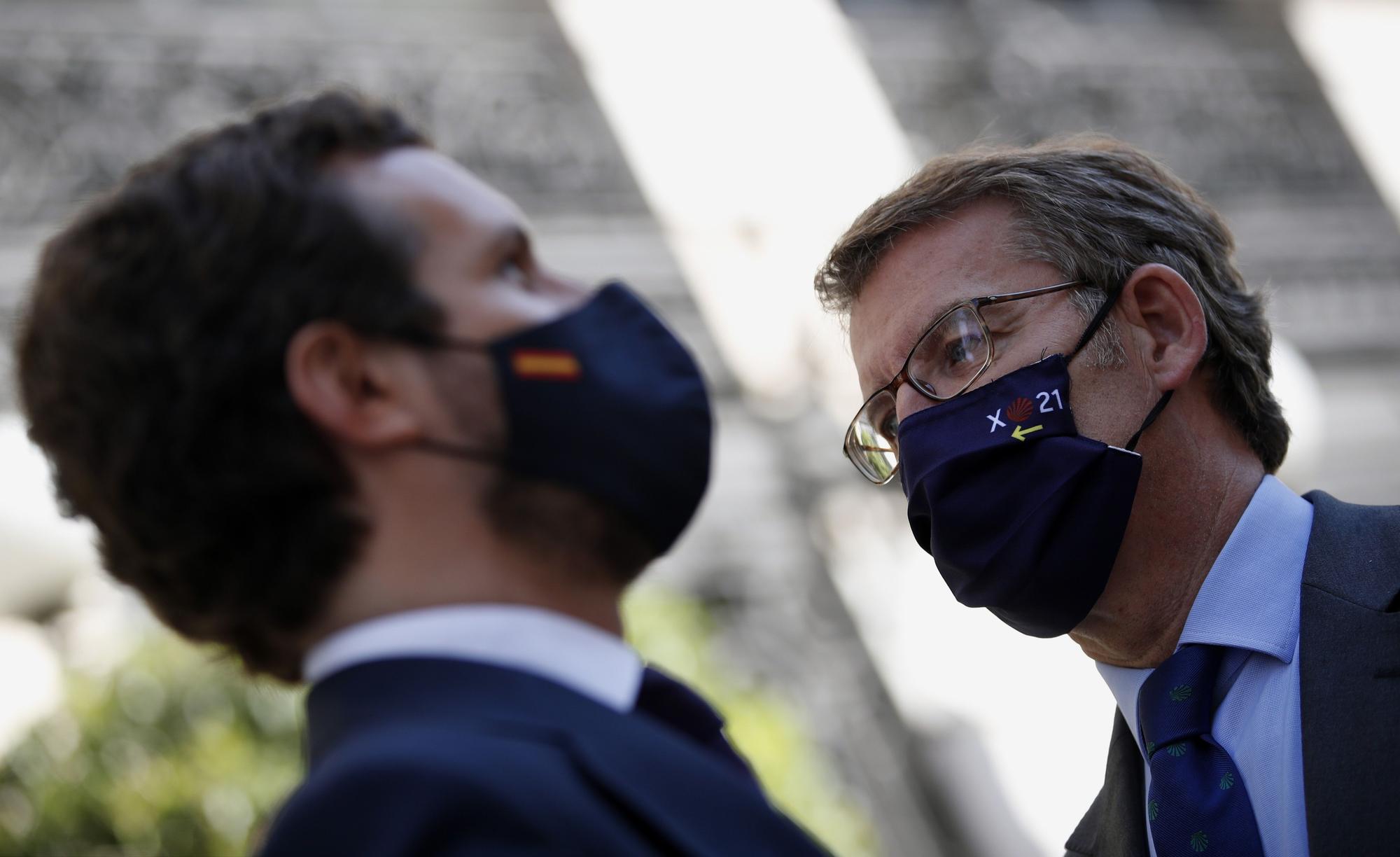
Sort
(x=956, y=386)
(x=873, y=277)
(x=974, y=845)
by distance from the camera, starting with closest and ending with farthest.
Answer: (x=956, y=386) < (x=873, y=277) < (x=974, y=845)

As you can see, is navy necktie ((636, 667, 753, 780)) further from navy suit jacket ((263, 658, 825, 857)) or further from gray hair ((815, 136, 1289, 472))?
gray hair ((815, 136, 1289, 472))

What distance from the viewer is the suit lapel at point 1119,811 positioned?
2.07 meters

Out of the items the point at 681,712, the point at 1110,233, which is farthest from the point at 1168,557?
the point at 681,712

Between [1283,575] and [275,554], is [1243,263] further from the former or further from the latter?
[275,554]

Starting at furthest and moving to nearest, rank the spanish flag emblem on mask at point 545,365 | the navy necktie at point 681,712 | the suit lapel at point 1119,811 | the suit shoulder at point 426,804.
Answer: the suit lapel at point 1119,811 < the navy necktie at point 681,712 < the spanish flag emblem on mask at point 545,365 < the suit shoulder at point 426,804

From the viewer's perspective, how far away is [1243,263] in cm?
1127

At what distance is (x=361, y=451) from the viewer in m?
1.48

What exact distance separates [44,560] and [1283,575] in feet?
20.3

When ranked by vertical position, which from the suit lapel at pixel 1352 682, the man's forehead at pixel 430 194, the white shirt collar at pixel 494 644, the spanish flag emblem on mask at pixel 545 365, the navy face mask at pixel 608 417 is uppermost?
the man's forehead at pixel 430 194

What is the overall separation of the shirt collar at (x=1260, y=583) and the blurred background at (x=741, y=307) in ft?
11.9

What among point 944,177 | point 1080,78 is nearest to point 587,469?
point 944,177

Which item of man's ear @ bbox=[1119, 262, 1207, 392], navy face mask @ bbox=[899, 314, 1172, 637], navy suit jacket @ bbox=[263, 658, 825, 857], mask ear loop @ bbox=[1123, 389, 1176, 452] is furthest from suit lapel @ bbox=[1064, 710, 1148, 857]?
navy suit jacket @ bbox=[263, 658, 825, 857]

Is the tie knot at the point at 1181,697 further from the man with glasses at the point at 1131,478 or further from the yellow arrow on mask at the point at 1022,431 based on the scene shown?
the yellow arrow on mask at the point at 1022,431

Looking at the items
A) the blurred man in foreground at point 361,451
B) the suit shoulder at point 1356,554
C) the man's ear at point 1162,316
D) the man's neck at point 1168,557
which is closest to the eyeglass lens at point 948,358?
the man's ear at point 1162,316
